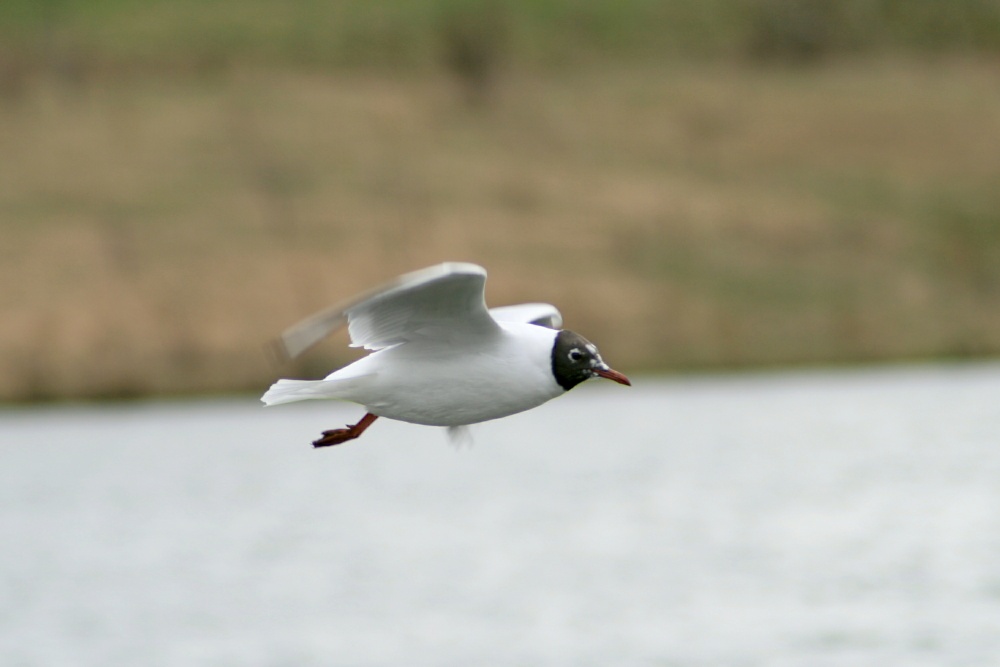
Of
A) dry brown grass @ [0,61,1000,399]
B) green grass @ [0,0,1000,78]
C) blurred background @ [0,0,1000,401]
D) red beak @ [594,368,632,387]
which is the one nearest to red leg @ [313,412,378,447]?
red beak @ [594,368,632,387]

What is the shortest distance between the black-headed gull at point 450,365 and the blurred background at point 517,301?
31.8 ft

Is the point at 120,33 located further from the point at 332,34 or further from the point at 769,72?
the point at 769,72

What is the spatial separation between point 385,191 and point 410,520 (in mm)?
25514

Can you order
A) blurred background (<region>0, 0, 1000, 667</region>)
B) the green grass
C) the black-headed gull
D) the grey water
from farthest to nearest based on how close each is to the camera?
the green grass < blurred background (<region>0, 0, 1000, 667</region>) < the grey water < the black-headed gull

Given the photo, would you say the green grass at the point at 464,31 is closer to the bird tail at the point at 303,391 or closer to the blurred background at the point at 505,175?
the blurred background at the point at 505,175

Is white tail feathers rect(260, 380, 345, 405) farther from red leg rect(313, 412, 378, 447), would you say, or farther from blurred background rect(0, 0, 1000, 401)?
blurred background rect(0, 0, 1000, 401)

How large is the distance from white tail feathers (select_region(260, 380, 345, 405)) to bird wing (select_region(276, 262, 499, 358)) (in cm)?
45

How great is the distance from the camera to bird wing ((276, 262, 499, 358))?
1112cm

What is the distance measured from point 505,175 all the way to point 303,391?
156 ft

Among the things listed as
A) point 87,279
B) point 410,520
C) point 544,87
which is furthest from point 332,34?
point 410,520

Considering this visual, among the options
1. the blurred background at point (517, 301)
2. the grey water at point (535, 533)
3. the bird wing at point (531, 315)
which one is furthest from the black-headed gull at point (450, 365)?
the blurred background at point (517, 301)

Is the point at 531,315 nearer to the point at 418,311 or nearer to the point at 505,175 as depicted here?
the point at 418,311

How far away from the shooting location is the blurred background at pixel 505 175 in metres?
47.7

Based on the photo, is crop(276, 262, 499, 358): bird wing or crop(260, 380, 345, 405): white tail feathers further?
crop(260, 380, 345, 405): white tail feathers
